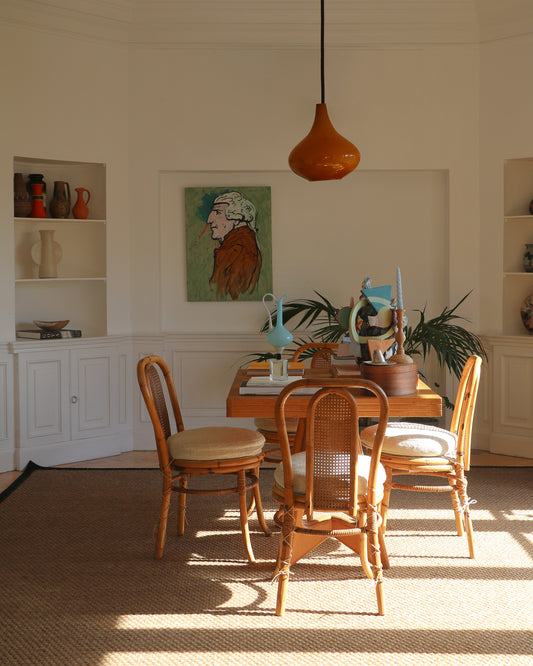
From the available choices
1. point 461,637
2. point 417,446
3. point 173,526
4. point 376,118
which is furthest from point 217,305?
point 461,637

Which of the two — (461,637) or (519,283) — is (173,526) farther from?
(519,283)

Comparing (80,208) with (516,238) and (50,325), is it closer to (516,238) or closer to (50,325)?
(50,325)

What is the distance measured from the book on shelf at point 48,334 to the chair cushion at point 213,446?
216 centimetres

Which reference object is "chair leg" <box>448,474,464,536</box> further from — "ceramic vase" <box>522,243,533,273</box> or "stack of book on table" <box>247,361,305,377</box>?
"ceramic vase" <box>522,243,533,273</box>

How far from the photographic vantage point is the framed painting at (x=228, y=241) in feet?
18.6

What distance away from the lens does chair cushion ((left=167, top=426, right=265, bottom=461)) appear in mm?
3221

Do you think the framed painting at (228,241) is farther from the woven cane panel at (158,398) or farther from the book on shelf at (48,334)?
the woven cane panel at (158,398)

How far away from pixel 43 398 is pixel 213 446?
2344mm

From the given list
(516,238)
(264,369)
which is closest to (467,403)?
(264,369)

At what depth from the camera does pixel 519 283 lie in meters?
5.59

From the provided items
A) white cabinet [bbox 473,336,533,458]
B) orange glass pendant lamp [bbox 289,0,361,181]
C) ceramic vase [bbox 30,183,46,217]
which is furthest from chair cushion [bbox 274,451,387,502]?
ceramic vase [bbox 30,183,46,217]

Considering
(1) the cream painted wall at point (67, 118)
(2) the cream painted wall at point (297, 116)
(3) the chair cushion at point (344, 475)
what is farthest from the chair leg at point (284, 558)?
(2) the cream painted wall at point (297, 116)

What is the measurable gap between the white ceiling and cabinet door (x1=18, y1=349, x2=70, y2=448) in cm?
238

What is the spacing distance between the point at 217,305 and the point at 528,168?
2.58m
